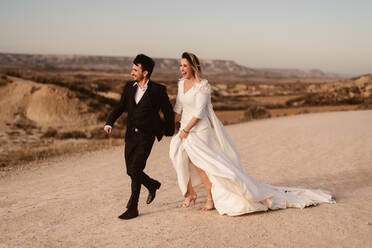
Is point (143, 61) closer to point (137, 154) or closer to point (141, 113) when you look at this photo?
point (141, 113)

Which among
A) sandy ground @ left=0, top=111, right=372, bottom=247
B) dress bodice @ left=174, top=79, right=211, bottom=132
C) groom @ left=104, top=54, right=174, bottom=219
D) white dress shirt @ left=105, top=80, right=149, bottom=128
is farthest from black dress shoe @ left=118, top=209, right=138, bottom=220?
white dress shirt @ left=105, top=80, right=149, bottom=128

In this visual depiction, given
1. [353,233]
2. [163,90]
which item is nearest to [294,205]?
[353,233]

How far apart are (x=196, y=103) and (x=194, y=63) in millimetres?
529

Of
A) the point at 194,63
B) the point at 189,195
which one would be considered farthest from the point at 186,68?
the point at 189,195

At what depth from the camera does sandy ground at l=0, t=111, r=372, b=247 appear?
485 centimetres

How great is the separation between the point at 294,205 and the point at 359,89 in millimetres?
41325

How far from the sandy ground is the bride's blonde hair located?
1.89 m

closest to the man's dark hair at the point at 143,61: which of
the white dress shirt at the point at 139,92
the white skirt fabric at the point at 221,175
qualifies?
the white dress shirt at the point at 139,92

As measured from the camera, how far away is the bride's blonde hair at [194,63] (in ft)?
17.7

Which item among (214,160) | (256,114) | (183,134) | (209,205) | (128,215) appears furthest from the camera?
(256,114)

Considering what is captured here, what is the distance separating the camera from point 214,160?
546cm

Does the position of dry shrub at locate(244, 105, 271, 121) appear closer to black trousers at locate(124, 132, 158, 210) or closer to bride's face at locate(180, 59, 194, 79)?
bride's face at locate(180, 59, 194, 79)

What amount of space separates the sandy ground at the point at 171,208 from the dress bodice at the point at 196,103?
1268mm

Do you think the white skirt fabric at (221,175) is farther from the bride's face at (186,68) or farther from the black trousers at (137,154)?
the bride's face at (186,68)
